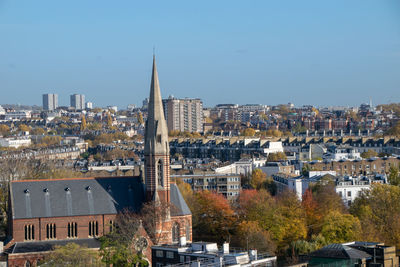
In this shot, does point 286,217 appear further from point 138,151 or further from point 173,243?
point 138,151

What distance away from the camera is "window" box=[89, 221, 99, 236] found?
51.0 metres

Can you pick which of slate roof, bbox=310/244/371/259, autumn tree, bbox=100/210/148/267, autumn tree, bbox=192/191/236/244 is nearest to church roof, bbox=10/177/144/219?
autumn tree, bbox=100/210/148/267

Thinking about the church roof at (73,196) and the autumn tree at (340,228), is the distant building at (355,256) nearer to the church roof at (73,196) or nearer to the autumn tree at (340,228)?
the church roof at (73,196)

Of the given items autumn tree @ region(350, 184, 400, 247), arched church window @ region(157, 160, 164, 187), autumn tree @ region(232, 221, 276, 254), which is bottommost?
autumn tree @ region(232, 221, 276, 254)

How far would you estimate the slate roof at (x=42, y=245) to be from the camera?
48375 millimetres

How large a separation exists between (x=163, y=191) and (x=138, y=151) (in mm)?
107167

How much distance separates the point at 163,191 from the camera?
52.0 meters

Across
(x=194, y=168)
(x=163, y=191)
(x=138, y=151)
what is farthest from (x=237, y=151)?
(x=163, y=191)

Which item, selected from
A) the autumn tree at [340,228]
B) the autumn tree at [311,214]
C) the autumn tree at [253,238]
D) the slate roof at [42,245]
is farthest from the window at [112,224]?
the autumn tree at [311,214]

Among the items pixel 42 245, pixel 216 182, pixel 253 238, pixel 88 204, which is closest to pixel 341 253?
pixel 88 204

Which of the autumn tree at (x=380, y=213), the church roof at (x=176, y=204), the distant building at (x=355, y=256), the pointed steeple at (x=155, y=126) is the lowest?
the autumn tree at (x=380, y=213)

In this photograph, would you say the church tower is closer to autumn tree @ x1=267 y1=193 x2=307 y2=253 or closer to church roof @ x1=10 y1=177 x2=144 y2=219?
church roof @ x1=10 y1=177 x2=144 y2=219

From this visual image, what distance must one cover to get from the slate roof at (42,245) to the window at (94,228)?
51 cm

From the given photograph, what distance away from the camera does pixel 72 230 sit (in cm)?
5059
